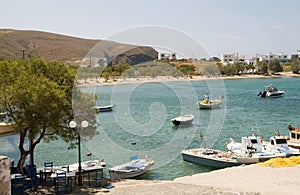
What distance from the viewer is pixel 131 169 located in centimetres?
2131

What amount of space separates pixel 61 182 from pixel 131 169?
617 centimetres

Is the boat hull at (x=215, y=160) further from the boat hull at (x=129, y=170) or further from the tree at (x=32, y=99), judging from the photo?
the tree at (x=32, y=99)

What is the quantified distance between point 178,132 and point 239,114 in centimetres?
1708

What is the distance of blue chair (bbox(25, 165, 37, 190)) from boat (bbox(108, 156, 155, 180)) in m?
4.83

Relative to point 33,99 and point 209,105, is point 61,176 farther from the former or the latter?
point 209,105

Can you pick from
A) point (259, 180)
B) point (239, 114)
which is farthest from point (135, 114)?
point (259, 180)

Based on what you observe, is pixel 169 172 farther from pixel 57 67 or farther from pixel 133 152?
pixel 57 67

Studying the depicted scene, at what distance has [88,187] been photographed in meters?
15.7

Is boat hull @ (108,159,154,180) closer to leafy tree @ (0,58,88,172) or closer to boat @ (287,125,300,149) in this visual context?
leafy tree @ (0,58,88,172)

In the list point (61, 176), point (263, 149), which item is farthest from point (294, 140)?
point (61, 176)

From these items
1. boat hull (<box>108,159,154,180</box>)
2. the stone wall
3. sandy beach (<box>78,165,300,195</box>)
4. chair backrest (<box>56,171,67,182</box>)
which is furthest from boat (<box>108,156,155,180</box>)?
the stone wall

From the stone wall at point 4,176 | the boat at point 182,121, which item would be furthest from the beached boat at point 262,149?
the stone wall at point 4,176

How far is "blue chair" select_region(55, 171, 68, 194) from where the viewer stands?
14.9 metres

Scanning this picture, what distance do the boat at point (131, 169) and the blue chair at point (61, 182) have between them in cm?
444
